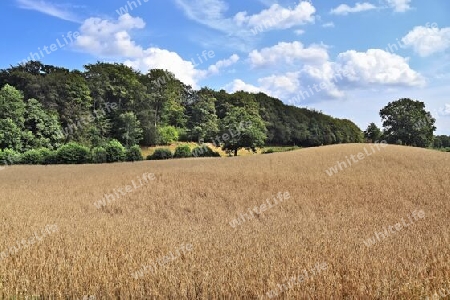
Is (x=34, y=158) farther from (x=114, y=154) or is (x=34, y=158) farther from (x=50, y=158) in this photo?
(x=114, y=154)

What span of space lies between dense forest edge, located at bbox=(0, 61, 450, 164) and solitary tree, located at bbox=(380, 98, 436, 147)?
0.64 feet

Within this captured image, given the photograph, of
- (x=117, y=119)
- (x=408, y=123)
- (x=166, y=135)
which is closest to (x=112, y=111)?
(x=117, y=119)

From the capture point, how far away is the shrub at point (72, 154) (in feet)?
122

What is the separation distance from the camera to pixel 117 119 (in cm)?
6134

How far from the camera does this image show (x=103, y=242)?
5.71m

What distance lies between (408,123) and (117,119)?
55492mm

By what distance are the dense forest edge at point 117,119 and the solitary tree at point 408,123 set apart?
196mm

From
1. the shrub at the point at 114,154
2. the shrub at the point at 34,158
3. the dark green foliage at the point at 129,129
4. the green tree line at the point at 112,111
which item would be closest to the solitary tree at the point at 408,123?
the green tree line at the point at 112,111

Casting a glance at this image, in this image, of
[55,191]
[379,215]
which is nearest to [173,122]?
[55,191]

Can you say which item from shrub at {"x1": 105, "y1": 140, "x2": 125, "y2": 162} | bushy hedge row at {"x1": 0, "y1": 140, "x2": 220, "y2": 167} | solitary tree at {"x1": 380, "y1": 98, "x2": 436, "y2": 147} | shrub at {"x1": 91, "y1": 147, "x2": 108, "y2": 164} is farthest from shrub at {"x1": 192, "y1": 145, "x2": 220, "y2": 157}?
solitary tree at {"x1": 380, "y1": 98, "x2": 436, "y2": 147}

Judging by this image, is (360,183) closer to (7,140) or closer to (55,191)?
(55,191)

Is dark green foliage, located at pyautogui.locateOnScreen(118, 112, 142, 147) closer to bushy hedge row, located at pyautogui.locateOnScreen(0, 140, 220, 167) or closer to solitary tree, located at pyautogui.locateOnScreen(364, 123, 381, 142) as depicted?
bushy hedge row, located at pyautogui.locateOnScreen(0, 140, 220, 167)

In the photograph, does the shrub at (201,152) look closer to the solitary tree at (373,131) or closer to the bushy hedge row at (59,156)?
the bushy hedge row at (59,156)

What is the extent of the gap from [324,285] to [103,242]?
3708 mm
